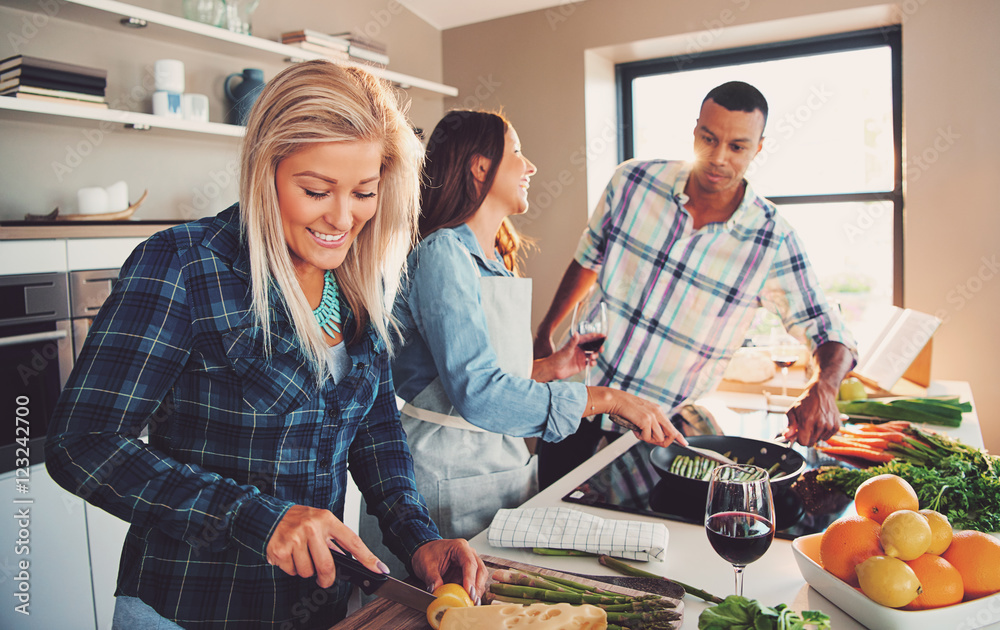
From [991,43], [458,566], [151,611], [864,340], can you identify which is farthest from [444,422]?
[991,43]

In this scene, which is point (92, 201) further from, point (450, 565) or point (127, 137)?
point (450, 565)

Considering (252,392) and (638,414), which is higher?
(252,392)

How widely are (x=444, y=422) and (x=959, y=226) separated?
2837 mm

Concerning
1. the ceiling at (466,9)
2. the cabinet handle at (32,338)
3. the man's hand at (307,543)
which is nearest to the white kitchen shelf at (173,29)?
the ceiling at (466,9)

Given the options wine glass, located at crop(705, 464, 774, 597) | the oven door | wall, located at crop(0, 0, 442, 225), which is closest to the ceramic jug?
wall, located at crop(0, 0, 442, 225)

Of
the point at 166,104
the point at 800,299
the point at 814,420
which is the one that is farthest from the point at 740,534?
the point at 166,104

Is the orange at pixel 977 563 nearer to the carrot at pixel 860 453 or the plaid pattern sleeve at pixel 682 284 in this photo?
the carrot at pixel 860 453

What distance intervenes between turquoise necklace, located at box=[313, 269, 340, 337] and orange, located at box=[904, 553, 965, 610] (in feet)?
2.98

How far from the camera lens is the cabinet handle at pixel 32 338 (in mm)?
2216

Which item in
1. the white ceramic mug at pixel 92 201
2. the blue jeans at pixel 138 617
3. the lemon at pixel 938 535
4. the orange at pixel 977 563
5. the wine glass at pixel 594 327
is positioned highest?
the white ceramic mug at pixel 92 201

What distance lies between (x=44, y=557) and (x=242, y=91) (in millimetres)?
2037

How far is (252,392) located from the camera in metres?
1.04

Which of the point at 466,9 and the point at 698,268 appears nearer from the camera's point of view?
the point at 698,268

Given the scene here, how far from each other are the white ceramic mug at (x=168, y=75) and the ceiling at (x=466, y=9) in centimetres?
175
